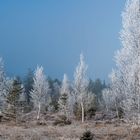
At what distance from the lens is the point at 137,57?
2809cm

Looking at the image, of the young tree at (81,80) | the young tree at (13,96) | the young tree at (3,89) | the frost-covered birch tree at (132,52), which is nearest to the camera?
the frost-covered birch tree at (132,52)

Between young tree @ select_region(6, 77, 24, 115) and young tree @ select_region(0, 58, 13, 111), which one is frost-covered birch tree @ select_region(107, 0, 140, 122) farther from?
young tree @ select_region(6, 77, 24, 115)

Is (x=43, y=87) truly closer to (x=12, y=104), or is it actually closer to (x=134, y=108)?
(x=12, y=104)

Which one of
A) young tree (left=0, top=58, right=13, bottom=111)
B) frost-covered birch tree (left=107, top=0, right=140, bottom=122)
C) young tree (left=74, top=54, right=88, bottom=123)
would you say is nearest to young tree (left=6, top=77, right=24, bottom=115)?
young tree (left=0, top=58, right=13, bottom=111)

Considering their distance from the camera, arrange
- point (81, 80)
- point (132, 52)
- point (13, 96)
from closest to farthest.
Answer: point (132, 52) → point (81, 80) → point (13, 96)

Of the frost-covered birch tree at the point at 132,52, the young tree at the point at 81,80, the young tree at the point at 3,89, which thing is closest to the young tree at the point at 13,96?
the young tree at the point at 3,89

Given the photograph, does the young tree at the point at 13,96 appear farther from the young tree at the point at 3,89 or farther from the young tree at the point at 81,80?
the young tree at the point at 81,80

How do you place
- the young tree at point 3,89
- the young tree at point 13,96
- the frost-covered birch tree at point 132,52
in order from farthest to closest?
1. the young tree at point 13,96
2. the young tree at point 3,89
3. the frost-covered birch tree at point 132,52

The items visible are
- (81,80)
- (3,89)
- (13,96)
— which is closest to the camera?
(81,80)

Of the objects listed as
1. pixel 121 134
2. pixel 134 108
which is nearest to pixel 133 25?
pixel 134 108

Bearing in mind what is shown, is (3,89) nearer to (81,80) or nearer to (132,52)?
(81,80)

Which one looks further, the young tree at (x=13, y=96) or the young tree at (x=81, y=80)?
the young tree at (x=13, y=96)

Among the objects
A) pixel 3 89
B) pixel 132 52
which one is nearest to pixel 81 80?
pixel 3 89

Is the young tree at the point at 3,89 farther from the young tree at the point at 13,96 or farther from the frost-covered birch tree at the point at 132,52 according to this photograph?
the frost-covered birch tree at the point at 132,52
